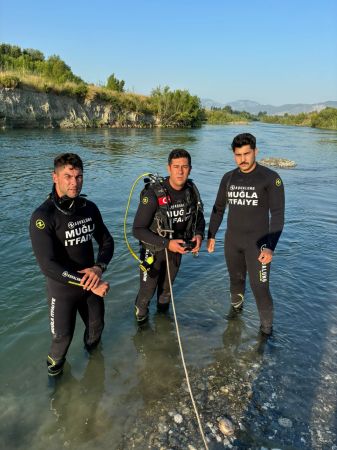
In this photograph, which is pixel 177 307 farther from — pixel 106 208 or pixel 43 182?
pixel 43 182

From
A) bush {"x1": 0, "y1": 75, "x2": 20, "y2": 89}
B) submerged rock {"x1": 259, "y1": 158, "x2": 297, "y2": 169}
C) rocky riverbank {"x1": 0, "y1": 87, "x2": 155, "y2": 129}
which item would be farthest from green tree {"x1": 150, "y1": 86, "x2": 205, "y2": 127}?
submerged rock {"x1": 259, "y1": 158, "x2": 297, "y2": 169}

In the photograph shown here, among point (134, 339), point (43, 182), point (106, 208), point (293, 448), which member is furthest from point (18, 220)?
point (293, 448)

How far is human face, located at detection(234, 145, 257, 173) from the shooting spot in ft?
13.5

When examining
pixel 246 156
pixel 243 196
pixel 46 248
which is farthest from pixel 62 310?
pixel 246 156

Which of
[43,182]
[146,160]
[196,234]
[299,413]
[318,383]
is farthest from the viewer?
[146,160]

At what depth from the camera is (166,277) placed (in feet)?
15.7

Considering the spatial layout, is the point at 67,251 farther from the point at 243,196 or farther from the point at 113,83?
the point at 113,83

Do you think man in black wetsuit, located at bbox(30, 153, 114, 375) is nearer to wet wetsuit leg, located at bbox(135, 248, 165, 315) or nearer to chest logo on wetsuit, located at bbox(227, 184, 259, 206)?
wet wetsuit leg, located at bbox(135, 248, 165, 315)

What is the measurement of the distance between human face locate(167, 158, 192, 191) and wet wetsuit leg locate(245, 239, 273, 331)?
1.23 m

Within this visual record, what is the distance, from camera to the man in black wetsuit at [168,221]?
4125 mm

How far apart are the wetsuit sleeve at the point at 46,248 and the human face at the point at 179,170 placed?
1557 millimetres

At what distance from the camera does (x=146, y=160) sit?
68.6 feet

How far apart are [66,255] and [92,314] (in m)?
0.81

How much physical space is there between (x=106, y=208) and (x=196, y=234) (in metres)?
6.78
